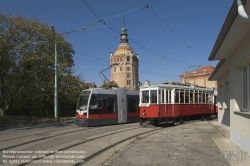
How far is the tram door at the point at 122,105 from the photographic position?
19812 millimetres

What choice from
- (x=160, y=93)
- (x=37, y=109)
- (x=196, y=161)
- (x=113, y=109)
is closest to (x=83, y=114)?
(x=113, y=109)

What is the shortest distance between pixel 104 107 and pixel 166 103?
171 inches

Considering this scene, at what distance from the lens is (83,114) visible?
1798 cm

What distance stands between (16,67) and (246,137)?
2326 centimetres

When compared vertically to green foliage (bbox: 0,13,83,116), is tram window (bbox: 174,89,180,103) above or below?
below

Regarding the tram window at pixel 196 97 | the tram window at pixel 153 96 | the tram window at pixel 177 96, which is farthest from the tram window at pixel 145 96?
the tram window at pixel 196 97

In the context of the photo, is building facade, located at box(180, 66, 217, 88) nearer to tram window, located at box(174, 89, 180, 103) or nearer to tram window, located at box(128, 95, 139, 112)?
tram window, located at box(128, 95, 139, 112)

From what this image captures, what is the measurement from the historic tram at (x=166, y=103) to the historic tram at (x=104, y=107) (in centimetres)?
240

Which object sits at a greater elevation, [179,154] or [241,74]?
[241,74]

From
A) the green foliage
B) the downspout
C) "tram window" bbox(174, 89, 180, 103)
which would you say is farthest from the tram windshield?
the downspout

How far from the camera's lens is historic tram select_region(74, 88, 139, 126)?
703 inches

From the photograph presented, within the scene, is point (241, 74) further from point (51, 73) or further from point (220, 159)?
point (51, 73)

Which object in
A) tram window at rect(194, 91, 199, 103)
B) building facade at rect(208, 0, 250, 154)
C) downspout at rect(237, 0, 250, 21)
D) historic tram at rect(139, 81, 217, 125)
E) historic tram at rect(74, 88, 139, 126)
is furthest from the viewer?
tram window at rect(194, 91, 199, 103)

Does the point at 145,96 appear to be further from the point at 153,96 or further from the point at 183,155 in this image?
the point at 183,155
